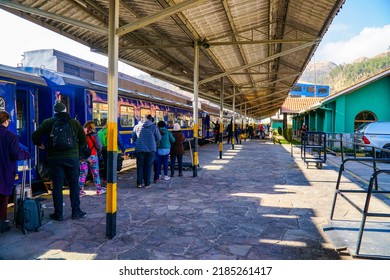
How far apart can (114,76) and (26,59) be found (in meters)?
9.80

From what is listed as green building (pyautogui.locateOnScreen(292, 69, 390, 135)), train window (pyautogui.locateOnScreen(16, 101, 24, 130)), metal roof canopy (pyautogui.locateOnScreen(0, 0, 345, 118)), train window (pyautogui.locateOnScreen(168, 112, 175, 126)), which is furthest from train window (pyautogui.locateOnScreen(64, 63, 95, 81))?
green building (pyautogui.locateOnScreen(292, 69, 390, 135))

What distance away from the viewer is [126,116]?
10922mm

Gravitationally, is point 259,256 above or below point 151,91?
below

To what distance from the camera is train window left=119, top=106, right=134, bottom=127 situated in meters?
10.7

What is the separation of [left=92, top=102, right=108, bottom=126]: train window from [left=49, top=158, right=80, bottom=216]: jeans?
13.4 feet

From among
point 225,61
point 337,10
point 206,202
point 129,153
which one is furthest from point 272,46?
point 206,202

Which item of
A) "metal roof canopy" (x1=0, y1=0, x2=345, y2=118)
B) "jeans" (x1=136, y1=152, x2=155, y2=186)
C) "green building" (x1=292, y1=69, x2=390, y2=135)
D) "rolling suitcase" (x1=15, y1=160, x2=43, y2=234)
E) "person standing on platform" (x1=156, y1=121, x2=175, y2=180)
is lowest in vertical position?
"rolling suitcase" (x1=15, y1=160, x2=43, y2=234)

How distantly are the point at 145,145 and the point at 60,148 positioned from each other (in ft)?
8.95

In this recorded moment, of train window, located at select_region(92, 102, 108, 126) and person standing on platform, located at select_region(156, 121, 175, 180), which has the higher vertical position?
train window, located at select_region(92, 102, 108, 126)

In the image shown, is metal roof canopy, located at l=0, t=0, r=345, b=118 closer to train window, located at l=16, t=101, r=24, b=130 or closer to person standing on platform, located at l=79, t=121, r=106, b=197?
train window, located at l=16, t=101, r=24, b=130

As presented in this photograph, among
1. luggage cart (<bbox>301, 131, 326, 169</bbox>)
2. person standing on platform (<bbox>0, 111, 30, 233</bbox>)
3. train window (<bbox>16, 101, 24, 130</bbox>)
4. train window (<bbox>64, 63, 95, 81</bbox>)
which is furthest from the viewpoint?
train window (<bbox>64, 63, 95, 81</bbox>)

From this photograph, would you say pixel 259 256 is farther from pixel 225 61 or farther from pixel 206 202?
pixel 225 61

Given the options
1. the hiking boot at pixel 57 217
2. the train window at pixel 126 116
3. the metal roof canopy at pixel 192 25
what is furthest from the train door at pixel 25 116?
the train window at pixel 126 116

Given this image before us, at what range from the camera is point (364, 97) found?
60.1 ft
